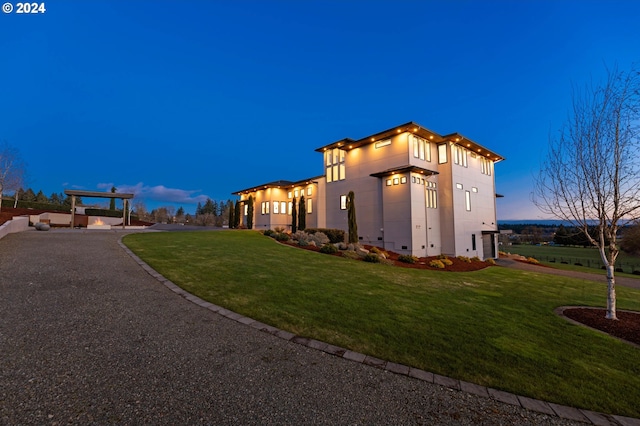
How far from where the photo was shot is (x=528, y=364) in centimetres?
360

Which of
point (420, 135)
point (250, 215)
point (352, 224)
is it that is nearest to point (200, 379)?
point (352, 224)

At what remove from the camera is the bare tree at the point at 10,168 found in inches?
1022

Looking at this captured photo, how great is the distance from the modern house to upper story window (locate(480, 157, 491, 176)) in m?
0.07

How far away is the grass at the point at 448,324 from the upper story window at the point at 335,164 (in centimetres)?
1501

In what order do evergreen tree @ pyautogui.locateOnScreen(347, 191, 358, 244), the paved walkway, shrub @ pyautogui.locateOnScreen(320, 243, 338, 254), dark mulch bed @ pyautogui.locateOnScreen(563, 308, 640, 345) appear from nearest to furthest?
the paved walkway < dark mulch bed @ pyautogui.locateOnScreen(563, 308, 640, 345) < shrub @ pyautogui.locateOnScreen(320, 243, 338, 254) < evergreen tree @ pyautogui.locateOnScreen(347, 191, 358, 244)

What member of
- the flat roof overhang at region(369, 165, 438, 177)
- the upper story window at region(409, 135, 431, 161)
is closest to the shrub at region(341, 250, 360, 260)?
the flat roof overhang at region(369, 165, 438, 177)

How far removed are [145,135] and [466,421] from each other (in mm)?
131824

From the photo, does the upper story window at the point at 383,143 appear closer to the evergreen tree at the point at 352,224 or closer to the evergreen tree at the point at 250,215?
the evergreen tree at the point at 352,224

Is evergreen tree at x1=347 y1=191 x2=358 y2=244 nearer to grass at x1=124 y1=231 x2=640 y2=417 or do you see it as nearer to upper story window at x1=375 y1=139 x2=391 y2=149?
upper story window at x1=375 y1=139 x2=391 y2=149

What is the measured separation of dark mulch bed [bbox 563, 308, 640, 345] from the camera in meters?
4.99

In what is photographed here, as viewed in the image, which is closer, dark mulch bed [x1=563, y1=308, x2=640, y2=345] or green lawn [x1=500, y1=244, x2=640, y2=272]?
dark mulch bed [x1=563, y1=308, x2=640, y2=345]

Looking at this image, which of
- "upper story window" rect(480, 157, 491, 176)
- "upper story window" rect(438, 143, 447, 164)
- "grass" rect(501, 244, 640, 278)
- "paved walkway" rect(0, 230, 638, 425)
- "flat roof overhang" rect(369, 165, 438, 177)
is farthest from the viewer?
"grass" rect(501, 244, 640, 278)

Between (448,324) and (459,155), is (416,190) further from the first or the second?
(448,324)

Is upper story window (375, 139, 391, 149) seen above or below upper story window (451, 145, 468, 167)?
above
